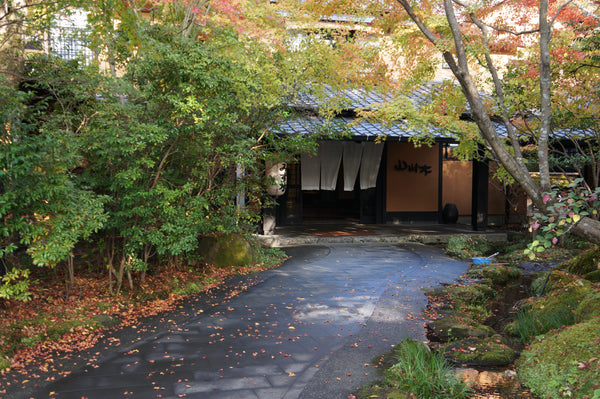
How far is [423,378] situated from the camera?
4.11 meters

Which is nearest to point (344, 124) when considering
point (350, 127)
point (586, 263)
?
point (350, 127)

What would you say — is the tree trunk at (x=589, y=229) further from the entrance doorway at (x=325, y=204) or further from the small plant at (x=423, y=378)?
the entrance doorway at (x=325, y=204)

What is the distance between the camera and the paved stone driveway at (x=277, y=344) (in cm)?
425

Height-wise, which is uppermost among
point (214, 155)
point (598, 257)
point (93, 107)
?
point (93, 107)

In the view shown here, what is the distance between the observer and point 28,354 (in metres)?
4.93

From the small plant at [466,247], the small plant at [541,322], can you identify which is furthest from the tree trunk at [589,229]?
the small plant at [466,247]

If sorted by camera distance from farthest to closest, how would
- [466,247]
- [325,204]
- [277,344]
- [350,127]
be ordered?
[325,204] → [466,247] → [350,127] → [277,344]

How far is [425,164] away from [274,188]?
683cm

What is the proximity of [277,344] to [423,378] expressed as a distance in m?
1.89

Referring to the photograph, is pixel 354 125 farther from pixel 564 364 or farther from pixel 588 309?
pixel 564 364

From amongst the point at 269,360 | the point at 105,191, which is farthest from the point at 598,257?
the point at 105,191

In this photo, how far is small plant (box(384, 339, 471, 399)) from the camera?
405 centimetres

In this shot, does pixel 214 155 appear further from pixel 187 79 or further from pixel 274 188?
pixel 274 188

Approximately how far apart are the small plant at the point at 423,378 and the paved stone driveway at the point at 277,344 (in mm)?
335
